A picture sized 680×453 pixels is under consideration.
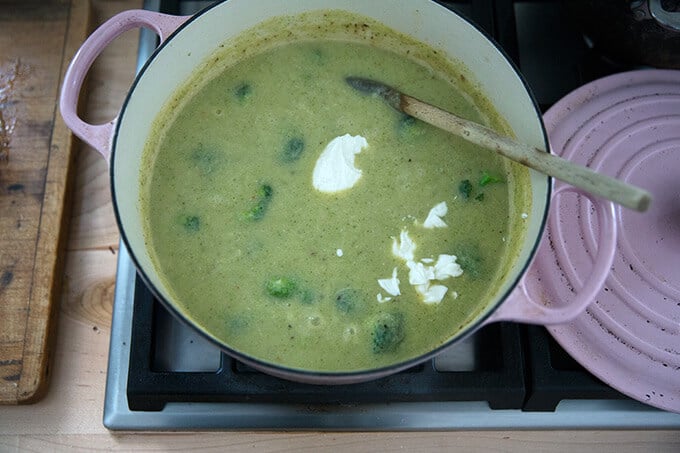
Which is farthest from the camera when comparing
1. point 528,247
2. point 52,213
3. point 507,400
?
point 52,213

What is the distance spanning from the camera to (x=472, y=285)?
1.07 m

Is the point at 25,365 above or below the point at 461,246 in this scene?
below

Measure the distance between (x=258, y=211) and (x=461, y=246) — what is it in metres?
0.30

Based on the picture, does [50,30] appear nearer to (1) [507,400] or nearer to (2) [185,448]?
(2) [185,448]

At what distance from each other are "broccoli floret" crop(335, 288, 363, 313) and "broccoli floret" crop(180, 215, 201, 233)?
0.23 metres

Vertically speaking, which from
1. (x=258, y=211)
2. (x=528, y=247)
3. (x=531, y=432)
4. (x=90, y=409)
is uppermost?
(x=528, y=247)

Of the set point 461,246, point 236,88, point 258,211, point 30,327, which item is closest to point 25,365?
point 30,327

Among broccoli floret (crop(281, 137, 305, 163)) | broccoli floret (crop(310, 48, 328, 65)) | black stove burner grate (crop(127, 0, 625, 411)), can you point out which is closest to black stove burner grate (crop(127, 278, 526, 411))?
black stove burner grate (crop(127, 0, 625, 411))

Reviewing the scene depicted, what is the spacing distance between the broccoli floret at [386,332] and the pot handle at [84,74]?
43 centimetres

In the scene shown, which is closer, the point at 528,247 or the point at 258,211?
the point at 528,247

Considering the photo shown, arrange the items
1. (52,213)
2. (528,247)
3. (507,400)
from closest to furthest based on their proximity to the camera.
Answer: (528,247)
(507,400)
(52,213)

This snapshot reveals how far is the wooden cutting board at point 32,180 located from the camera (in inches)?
44.8

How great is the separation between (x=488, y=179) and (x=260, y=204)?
34 centimetres

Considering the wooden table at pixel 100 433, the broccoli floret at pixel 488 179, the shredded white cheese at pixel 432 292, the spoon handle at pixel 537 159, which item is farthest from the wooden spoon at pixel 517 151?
the wooden table at pixel 100 433
